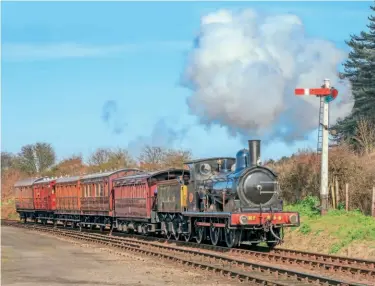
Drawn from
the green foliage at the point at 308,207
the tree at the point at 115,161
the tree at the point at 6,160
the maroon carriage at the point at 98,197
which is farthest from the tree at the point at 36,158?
the green foliage at the point at 308,207

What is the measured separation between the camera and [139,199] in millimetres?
28672

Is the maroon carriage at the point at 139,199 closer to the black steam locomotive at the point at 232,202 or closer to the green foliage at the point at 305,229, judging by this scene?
the black steam locomotive at the point at 232,202

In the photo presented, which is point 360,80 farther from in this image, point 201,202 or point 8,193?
point 8,193

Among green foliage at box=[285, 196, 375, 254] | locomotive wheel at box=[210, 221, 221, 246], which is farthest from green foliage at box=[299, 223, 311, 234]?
locomotive wheel at box=[210, 221, 221, 246]

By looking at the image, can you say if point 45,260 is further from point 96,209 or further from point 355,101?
point 355,101

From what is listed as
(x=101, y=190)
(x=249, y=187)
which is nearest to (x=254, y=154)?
(x=249, y=187)

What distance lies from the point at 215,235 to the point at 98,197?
14.2 meters

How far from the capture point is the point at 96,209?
3509cm

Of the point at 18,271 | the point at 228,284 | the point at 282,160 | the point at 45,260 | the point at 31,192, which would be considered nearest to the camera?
the point at 228,284

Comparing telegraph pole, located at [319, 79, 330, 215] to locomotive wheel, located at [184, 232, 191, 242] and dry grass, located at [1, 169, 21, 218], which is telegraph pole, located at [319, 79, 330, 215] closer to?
locomotive wheel, located at [184, 232, 191, 242]

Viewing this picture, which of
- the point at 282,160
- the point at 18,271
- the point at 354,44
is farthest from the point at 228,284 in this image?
the point at 354,44

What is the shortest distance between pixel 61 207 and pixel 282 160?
663 inches

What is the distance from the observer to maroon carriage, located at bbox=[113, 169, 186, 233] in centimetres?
2762

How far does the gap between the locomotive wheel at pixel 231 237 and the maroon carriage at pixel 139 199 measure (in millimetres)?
5982
